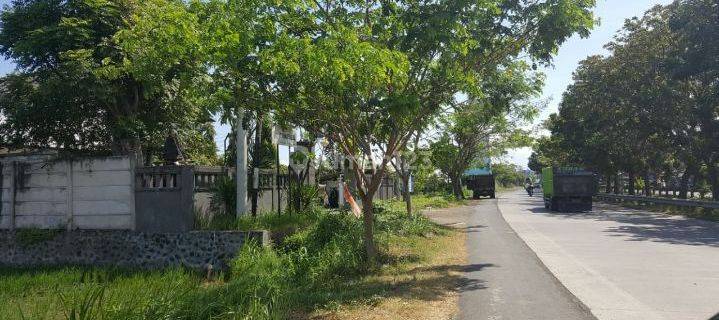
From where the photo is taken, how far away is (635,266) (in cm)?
1077

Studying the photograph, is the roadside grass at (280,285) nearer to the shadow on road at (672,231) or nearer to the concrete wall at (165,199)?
the concrete wall at (165,199)

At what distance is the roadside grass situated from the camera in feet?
21.4

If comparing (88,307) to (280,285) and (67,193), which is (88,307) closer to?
(280,285)

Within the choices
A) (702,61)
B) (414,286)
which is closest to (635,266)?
(414,286)

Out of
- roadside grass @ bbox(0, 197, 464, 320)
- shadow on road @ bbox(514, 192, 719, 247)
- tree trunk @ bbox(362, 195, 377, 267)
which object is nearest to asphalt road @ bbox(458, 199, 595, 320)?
roadside grass @ bbox(0, 197, 464, 320)

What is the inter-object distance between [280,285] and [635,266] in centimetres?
714

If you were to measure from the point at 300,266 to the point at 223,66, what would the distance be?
3.87 m

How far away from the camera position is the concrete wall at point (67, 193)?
1188cm

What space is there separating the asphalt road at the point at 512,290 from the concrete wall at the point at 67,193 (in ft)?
24.8

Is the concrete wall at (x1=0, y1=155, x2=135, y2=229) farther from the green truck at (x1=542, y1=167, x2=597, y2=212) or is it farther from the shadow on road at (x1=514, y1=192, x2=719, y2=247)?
the green truck at (x1=542, y1=167, x2=597, y2=212)

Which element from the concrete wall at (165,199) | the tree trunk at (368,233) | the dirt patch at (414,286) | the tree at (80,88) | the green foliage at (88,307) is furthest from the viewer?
the tree at (80,88)

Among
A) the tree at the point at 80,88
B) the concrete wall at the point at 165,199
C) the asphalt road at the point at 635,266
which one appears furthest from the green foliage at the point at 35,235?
the asphalt road at the point at 635,266

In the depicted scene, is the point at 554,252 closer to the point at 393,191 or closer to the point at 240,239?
the point at 240,239

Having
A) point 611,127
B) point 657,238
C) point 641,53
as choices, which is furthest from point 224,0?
point 611,127
